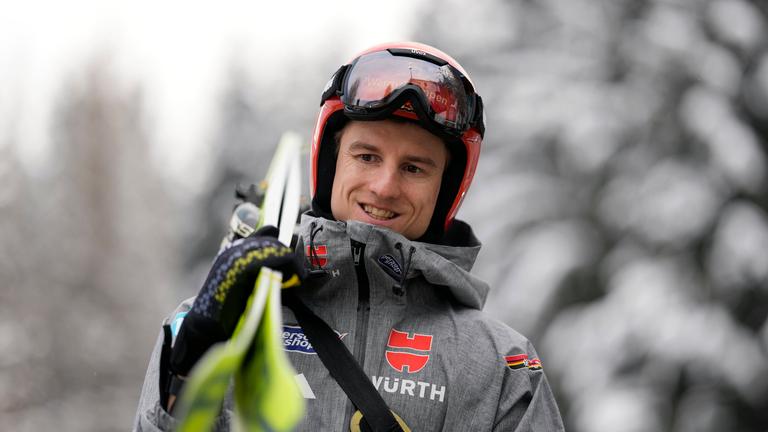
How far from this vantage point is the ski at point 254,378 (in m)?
1.72

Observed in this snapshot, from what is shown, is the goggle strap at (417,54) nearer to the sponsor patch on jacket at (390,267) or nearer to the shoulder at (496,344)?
the sponsor patch on jacket at (390,267)

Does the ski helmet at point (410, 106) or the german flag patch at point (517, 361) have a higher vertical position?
the ski helmet at point (410, 106)

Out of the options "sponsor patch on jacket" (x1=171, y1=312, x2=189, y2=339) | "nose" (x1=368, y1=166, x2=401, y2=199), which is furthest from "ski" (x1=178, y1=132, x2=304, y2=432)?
"nose" (x1=368, y1=166, x2=401, y2=199)

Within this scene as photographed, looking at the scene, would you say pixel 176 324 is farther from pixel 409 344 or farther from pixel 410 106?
pixel 410 106

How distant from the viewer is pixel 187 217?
19.1 metres

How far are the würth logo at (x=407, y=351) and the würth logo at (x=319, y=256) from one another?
300 millimetres

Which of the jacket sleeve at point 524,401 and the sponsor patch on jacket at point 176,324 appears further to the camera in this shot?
the jacket sleeve at point 524,401

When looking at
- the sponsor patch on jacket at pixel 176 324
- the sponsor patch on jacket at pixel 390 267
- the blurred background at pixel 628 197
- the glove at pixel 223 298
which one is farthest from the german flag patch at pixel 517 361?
the blurred background at pixel 628 197

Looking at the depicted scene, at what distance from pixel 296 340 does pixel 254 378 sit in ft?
2.50

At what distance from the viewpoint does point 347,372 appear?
8.27 feet

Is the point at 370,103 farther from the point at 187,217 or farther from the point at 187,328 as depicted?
the point at 187,217

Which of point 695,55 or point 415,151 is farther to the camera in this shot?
point 695,55

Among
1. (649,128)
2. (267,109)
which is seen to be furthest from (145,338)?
(649,128)

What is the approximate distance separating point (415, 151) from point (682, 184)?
4.53 metres
